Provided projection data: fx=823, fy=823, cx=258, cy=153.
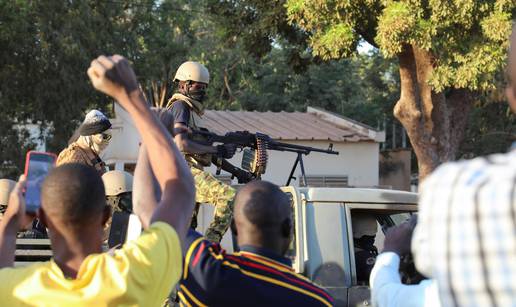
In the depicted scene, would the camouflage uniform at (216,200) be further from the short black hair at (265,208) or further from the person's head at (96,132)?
the short black hair at (265,208)

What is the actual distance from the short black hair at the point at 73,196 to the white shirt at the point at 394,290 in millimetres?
908

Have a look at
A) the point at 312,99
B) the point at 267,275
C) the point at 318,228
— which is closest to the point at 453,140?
the point at 318,228

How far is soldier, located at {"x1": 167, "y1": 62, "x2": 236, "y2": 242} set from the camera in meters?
6.23

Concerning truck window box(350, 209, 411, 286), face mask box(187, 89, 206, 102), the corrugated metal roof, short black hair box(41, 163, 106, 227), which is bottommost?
truck window box(350, 209, 411, 286)

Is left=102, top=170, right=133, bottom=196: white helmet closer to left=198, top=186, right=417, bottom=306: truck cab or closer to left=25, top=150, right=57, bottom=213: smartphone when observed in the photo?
left=198, top=186, right=417, bottom=306: truck cab

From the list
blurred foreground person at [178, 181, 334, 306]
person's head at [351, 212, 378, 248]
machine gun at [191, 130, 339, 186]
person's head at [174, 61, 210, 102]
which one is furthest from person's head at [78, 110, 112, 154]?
blurred foreground person at [178, 181, 334, 306]

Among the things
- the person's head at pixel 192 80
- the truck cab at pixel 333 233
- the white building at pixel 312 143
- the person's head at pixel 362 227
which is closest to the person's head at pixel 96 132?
the person's head at pixel 192 80

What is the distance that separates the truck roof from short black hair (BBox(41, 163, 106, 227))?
3.20 meters

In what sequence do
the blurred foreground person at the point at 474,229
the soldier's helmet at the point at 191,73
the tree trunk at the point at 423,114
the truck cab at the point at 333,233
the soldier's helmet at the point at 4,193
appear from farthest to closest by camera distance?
the tree trunk at the point at 423,114
the soldier's helmet at the point at 4,193
the soldier's helmet at the point at 191,73
the truck cab at the point at 333,233
the blurred foreground person at the point at 474,229

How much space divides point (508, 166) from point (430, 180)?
7.4 inches

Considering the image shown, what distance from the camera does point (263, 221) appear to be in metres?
2.84

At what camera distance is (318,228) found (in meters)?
5.55

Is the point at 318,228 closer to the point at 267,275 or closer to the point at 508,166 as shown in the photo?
the point at 267,275

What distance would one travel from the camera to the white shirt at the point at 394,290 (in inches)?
102
